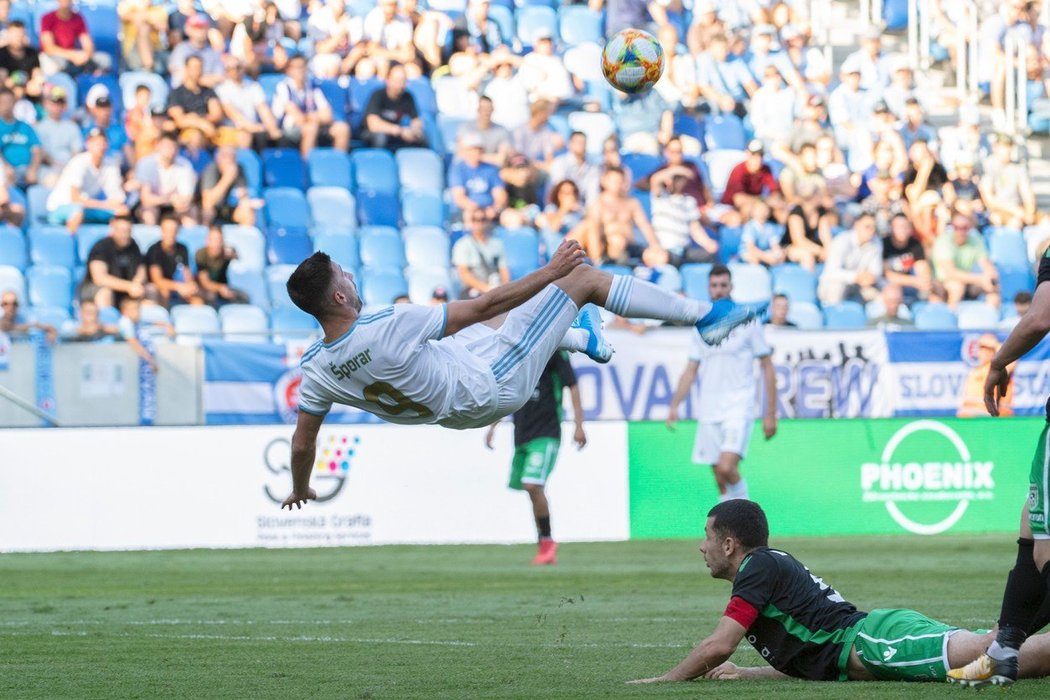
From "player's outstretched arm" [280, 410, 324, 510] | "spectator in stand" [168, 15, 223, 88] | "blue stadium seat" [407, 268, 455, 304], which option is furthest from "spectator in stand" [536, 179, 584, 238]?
"player's outstretched arm" [280, 410, 324, 510]

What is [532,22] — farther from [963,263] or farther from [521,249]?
[963,263]

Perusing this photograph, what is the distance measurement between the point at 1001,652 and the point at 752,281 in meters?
14.8

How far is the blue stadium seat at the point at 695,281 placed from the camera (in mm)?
20812

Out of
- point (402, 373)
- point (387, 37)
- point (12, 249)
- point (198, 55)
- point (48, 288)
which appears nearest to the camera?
point (402, 373)

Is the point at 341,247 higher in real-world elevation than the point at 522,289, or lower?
higher

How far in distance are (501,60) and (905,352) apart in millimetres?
7438

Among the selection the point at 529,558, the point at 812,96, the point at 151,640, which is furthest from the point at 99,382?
the point at 812,96

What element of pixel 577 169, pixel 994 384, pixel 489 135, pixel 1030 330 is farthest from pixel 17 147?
pixel 1030 330

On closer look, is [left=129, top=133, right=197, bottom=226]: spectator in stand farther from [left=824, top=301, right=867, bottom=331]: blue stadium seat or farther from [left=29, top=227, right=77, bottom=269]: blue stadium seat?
[left=824, top=301, right=867, bottom=331]: blue stadium seat

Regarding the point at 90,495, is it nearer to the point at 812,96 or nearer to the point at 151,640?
the point at 151,640

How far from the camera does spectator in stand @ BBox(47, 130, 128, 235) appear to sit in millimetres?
19906

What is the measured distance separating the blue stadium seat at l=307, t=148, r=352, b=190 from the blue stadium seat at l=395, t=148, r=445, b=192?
0.70 metres

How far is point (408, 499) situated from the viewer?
1780 centimetres

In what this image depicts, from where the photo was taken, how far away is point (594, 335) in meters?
9.27
